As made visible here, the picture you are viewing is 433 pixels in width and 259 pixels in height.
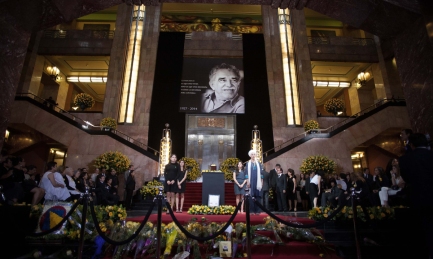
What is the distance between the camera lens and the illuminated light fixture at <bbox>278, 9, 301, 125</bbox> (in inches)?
615

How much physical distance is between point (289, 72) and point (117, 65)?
999 centimetres

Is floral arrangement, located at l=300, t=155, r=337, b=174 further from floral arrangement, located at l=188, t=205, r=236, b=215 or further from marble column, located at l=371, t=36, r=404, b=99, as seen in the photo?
marble column, located at l=371, t=36, r=404, b=99

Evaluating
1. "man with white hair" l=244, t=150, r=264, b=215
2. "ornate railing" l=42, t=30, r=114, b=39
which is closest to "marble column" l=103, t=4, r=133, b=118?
"ornate railing" l=42, t=30, r=114, b=39

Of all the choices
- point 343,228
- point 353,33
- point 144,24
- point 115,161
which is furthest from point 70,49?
point 353,33

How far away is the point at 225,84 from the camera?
53.0 ft

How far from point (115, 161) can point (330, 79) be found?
1632cm

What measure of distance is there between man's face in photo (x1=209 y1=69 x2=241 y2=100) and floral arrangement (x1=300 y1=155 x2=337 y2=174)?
6161 mm

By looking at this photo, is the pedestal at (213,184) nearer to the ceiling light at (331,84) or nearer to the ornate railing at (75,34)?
the ornate railing at (75,34)

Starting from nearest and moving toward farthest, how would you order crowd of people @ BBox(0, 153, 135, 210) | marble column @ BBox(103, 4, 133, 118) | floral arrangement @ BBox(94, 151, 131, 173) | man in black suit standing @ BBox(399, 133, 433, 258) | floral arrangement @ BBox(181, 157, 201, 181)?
man in black suit standing @ BBox(399, 133, 433, 258)
crowd of people @ BBox(0, 153, 135, 210)
floral arrangement @ BBox(94, 151, 131, 173)
floral arrangement @ BBox(181, 157, 201, 181)
marble column @ BBox(103, 4, 133, 118)

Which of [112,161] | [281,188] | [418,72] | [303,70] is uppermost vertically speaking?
[303,70]

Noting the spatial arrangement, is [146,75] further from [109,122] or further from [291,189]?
[291,189]

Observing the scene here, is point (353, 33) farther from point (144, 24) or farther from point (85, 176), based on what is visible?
point (85, 176)

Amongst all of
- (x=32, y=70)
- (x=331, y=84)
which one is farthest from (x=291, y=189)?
(x=32, y=70)

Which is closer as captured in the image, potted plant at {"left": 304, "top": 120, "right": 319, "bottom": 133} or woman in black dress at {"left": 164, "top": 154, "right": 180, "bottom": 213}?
woman in black dress at {"left": 164, "top": 154, "right": 180, "bottom": 213}
